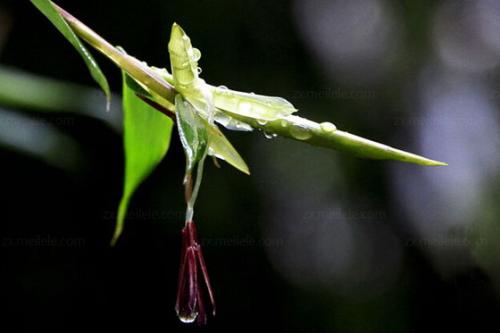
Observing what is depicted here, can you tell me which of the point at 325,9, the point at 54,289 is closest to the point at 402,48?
the point at 325,9

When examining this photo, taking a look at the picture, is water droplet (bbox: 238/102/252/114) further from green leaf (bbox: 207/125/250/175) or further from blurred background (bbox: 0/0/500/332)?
blurred background (bbox: 0/0/500/332)

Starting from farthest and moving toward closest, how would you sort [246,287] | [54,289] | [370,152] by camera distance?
[246,287], [54,289], [370,152]

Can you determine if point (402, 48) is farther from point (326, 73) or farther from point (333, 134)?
point (333, 134)

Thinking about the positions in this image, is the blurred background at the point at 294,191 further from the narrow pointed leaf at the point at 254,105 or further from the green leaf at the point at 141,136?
the narrow pointed leaf at the point at 254,105

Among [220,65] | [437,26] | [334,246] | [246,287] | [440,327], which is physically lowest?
[440,327]

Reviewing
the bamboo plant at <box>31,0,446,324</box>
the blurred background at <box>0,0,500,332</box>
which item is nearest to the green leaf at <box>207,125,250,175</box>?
the bamboo plant at <box>31,0,446,324</box>

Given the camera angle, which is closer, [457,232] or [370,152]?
[370,152]
